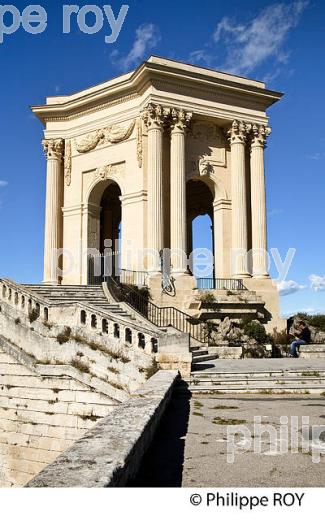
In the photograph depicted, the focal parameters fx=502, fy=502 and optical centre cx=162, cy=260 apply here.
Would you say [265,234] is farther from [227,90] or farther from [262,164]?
[227,90]

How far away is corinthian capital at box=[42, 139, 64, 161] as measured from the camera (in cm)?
→ 2648

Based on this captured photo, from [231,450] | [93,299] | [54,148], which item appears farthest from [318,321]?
[231,450]

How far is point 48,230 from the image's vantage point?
26.0m

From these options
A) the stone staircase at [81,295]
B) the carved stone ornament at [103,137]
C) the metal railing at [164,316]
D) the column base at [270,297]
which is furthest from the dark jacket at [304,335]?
the carved stone ornament at [103,137]

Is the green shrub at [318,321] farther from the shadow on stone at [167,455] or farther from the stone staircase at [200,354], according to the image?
the shadow on stone at [167,455]

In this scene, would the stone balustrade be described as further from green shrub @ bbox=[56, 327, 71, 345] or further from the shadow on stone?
the shadow on stone

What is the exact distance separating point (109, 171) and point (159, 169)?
3.26 m

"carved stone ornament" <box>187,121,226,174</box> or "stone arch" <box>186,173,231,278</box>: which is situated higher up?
"carved stone ornament" <box>187,121,226,174</box>

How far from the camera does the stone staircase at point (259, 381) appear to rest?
941 cm

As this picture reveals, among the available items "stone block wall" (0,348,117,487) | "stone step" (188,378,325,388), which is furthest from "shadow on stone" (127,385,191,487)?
"stone block wall" (0,348,117,487)

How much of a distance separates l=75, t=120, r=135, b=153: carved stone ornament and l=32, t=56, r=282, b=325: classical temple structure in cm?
6

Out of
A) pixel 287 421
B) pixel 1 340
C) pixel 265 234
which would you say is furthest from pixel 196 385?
pixel 265 234

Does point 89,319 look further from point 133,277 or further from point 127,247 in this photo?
point 127,247

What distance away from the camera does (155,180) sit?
Answer: 73.7ft
